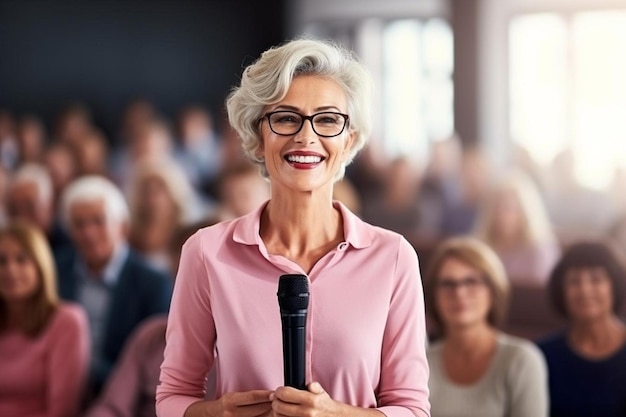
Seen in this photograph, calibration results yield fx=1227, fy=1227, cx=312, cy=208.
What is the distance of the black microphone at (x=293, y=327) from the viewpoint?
170 cm

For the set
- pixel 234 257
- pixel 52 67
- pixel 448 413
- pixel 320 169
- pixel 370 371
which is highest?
pixel 52 67

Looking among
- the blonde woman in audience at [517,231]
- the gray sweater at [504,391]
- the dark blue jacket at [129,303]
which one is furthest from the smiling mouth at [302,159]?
the blonde woman in audience at [517,231]

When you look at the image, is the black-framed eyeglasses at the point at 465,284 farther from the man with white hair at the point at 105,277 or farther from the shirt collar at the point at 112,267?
the shirt collar at the point at 112,267

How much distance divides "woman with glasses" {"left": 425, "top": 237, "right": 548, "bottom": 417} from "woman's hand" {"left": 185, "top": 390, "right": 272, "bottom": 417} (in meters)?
1.92

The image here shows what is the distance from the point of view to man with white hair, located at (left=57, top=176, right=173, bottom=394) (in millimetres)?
4719

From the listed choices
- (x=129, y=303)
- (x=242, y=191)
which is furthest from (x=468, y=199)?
(x=129, y=303)

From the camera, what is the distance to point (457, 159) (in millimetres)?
11734

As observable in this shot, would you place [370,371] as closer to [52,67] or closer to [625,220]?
[625,220]

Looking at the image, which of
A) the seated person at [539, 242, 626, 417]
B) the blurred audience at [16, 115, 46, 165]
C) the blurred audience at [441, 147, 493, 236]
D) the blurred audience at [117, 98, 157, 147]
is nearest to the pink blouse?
the seated person at [539, 242, 626, 417]

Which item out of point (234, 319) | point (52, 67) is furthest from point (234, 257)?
point (52, 67)

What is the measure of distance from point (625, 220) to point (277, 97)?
16.0 ft

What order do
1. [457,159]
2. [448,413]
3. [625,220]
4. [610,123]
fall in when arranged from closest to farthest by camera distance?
[448,413], [625,220], [457,159], [610,123]

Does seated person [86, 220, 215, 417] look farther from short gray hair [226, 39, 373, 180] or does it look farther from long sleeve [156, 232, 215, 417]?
short gray hair [226, 39, 373, 180]

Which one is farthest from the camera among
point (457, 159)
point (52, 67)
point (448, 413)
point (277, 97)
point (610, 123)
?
point (52, 67)
